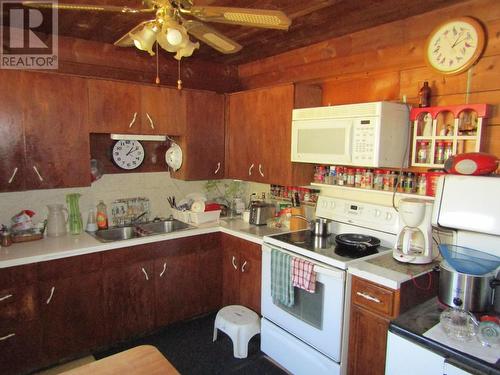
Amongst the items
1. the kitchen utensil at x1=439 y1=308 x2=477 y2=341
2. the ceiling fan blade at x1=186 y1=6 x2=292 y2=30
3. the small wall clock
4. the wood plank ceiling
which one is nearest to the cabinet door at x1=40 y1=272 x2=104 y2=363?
the wood plank ceiling

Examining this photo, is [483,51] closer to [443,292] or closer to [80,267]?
[443,292]

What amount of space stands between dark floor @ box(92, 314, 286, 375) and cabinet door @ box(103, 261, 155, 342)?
0.14m

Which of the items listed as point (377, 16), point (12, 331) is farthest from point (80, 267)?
point (377, 16)

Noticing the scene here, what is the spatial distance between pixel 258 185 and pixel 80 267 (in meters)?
1.77

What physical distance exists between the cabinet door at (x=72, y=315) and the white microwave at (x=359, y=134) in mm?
1827

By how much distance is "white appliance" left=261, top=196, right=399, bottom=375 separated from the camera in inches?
80.0

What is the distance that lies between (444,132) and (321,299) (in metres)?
1.23

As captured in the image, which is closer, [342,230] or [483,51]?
[483,51]

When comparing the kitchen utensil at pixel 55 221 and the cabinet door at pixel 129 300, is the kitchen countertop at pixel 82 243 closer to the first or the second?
the kitchen utensil at pixel 55 221

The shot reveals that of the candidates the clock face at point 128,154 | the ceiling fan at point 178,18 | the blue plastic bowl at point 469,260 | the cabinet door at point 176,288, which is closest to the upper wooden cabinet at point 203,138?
the clock face at point 128,154

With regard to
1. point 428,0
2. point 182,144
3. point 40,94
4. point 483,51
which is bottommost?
point 182,144

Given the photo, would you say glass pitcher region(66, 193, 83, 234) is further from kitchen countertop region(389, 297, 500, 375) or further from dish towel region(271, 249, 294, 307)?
kitchen countertop region(389, 297, 500, 375)

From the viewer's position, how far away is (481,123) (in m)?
1.88

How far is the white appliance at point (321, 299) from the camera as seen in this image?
6.66ft
